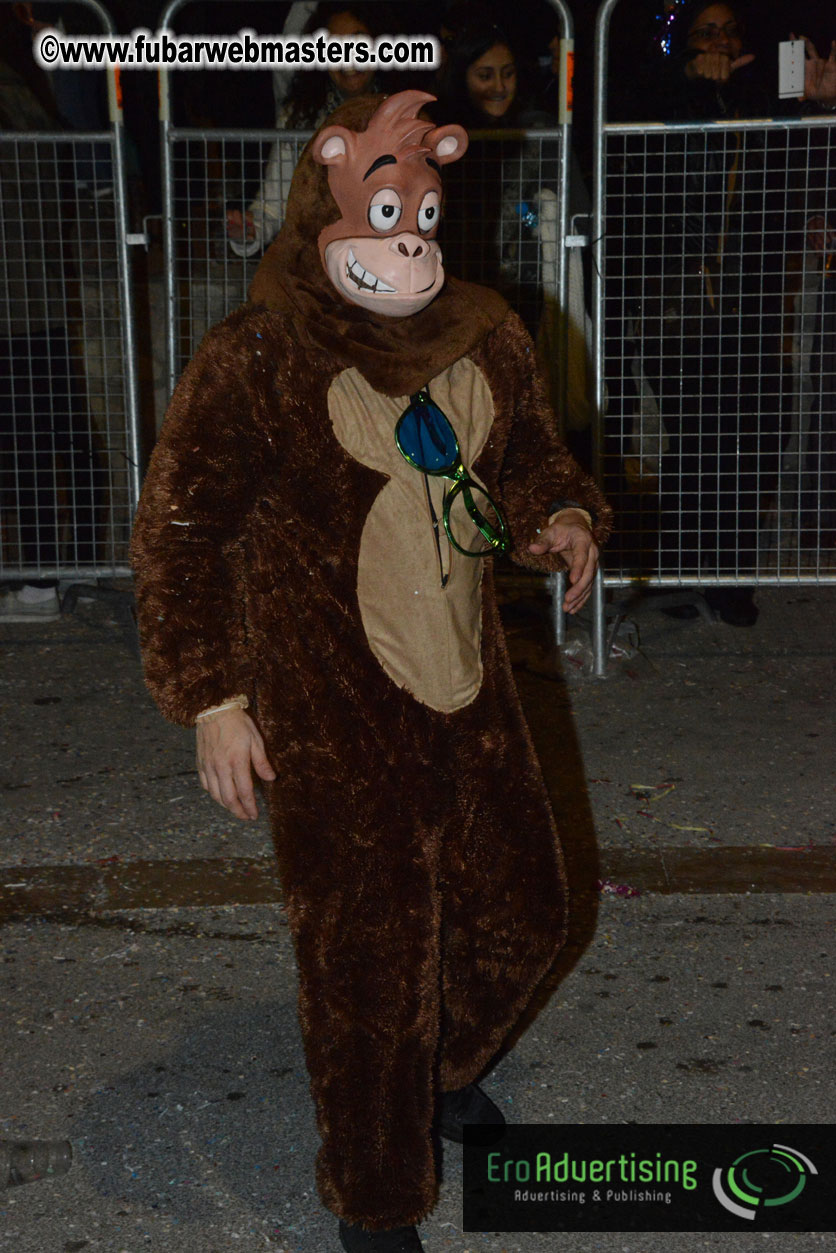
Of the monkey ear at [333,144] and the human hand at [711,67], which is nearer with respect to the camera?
the monkey ear at [333,144]

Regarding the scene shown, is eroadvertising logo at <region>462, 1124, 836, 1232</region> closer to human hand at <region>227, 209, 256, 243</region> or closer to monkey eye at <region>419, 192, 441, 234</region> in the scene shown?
monkey eye at <region>419, 192, 441, 234</region>

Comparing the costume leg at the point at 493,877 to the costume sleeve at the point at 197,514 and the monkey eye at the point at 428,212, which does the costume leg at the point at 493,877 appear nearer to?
the costume sleeve at the point at 197,514

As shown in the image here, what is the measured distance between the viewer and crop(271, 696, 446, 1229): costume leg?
8.29ft

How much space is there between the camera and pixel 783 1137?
302 cm

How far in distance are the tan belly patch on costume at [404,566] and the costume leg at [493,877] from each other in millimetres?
110

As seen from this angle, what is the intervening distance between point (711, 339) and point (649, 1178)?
13.7 feet

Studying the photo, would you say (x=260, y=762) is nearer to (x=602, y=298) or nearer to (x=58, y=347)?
(x=602, y=298)

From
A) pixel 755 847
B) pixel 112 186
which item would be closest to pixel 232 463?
pixel 755 847

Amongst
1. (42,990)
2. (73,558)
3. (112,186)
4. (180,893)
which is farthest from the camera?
(73,558)

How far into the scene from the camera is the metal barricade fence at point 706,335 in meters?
5.83

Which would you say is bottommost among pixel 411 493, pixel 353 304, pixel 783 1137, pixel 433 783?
pixel 783 1137

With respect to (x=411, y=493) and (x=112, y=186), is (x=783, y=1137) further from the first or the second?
(x=112, y=186)

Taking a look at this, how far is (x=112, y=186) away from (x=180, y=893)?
337 cm

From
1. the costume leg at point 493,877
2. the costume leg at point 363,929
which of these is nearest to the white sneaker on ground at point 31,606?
the costume leg at point 493,877
